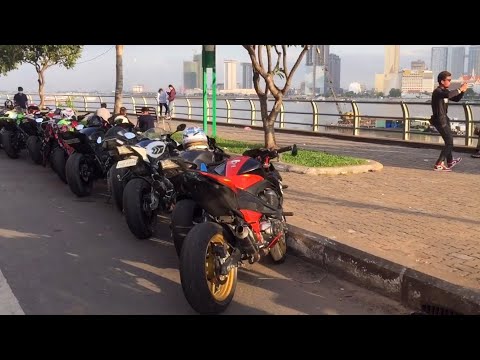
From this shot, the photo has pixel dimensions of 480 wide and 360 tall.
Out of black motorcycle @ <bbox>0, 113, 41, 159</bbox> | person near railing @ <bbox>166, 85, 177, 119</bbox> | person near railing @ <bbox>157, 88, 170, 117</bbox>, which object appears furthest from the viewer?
person near railing @ <bbox>166, 85, 177, 119</bbox>

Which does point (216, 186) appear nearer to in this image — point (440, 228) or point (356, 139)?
point (440, 228)

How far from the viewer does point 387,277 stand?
402 centimetres

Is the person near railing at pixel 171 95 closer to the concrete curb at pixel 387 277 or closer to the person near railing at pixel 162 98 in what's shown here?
the person near railing at pixel 162 98

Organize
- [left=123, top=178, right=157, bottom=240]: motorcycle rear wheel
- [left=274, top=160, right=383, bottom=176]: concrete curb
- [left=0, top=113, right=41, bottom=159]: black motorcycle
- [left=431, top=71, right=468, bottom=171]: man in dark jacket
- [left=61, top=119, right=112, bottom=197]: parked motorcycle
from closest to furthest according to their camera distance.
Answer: [left=123, top=178, right=157, bottom=240]: motorcycle rear wheel < [left=61, top=119, right=112, bottom=197]: parked motorcycle < [left=274, top=160, right=383, bottom=176]: concrete curb < [left=431, top=71, right=468, bottom=171]: man in dark jacket < [left=0, top=113, right=41, bottom=159]: black motorcycle

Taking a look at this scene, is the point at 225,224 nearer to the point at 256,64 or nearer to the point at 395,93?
the point at 256,64

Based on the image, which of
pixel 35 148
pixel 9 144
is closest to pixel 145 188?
pixel 35 148

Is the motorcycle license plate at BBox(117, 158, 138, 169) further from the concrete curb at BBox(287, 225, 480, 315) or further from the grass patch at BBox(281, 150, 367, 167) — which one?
the grass patch at BBox(281, 150, 367, 167)

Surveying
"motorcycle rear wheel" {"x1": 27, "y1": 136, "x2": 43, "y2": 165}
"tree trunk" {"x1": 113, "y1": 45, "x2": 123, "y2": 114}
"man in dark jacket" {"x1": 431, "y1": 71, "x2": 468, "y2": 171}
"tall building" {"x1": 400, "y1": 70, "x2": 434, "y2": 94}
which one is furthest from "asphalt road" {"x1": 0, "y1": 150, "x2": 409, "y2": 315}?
"tree trunk" {"x1": 113, "y1": 45, "x2": 123, "y2": 114}

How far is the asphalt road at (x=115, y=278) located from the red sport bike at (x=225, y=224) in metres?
0.29

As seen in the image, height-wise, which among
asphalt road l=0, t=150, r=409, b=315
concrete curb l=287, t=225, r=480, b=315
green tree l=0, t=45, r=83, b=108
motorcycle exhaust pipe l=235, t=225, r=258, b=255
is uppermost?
green tree l=0, t=45, r=83, b=108

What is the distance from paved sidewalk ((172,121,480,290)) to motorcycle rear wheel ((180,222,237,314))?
1.54m

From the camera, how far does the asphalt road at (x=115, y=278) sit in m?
3.76

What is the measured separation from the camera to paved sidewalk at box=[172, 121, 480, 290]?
4.32 meters
